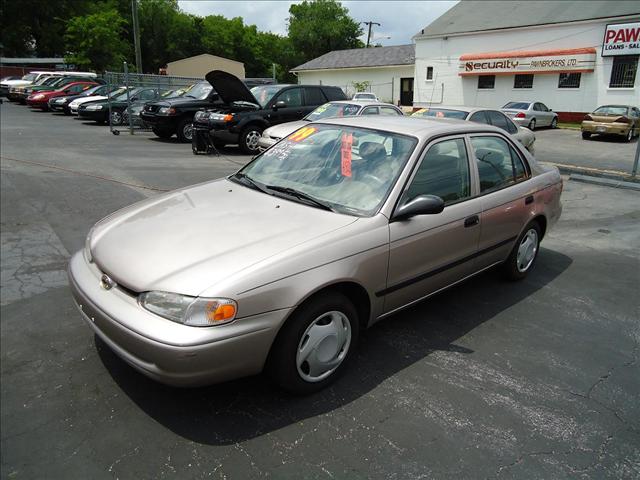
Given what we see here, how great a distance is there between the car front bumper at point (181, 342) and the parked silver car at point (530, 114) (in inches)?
899

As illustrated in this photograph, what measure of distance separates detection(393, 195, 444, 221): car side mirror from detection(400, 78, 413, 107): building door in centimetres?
3961

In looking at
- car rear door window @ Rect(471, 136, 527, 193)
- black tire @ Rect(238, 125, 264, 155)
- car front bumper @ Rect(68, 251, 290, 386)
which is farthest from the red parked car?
car front bumper @ Rect(68, 251, 290, 386)

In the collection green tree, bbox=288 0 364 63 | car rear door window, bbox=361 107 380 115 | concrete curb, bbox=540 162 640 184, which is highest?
green tree, bbox=288 0 364 63

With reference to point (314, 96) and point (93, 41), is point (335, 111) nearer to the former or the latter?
point (314, 96)

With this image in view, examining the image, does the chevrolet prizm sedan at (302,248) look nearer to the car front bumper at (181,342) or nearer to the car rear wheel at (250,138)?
the car front bumper at (181,342)

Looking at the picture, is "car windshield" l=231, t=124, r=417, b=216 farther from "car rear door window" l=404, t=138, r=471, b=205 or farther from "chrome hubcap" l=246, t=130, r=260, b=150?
"chrome hubcap" l=246, t=130, r=260, b=150

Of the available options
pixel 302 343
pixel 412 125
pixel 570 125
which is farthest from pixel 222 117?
pixel 570 125

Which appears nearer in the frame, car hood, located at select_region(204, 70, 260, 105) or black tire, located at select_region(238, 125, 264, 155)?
car hood, located at select_region(204, 70, 260, 105)

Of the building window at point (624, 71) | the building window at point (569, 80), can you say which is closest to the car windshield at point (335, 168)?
the building window at point (624, 71)

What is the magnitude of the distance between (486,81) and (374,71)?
13468mm

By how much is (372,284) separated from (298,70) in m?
49.7

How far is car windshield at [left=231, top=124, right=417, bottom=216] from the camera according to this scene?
3377 mm

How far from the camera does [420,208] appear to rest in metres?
3.18

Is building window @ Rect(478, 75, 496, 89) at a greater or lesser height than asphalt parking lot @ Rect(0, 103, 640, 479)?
greater
